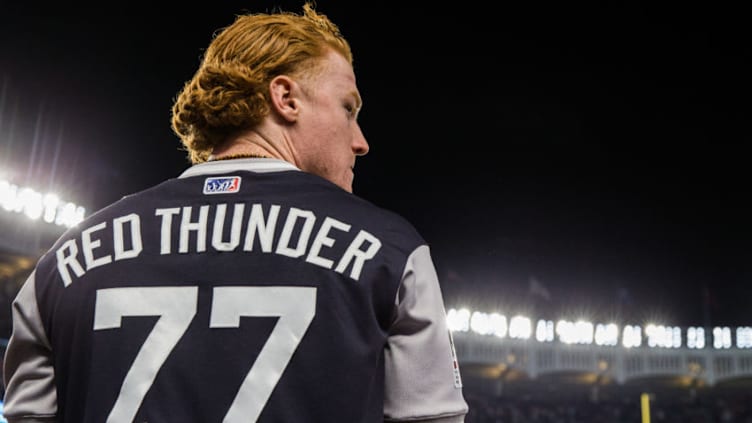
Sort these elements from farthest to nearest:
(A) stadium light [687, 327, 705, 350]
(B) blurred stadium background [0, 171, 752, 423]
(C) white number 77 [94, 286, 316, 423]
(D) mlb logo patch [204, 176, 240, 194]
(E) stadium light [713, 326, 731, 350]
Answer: (A) stadium light [687, 327, 705, 350] → (E) stadium light [713, 326, 731, 350] → (B) blurred stadium background [0, 171, 752, 423] → (D) mlb logo patch [204, 176, 240, 194] → (C) white number 77 [94, 286, 316, 423]

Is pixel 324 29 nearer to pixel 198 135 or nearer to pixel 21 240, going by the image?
pixel 198 135

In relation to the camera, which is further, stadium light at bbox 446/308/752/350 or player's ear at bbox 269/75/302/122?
stadium light at bbox 446/308/752/350

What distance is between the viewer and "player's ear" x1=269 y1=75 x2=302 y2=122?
1.34 m

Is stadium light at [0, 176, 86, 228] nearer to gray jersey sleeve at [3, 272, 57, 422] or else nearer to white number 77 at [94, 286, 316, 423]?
gray jersey sleeve at [3, 272, 57, 422]

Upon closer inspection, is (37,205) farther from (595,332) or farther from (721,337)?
(721,337)

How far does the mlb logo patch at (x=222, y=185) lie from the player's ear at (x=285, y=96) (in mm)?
171

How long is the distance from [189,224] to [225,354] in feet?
0.86

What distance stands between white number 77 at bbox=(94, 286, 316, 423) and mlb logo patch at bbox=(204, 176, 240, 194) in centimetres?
20

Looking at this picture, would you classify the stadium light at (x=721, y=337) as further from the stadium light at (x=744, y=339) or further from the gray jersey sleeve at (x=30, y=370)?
the gray jersey sleeve at (x=30, y=370)

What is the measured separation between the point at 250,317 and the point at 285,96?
0.46m

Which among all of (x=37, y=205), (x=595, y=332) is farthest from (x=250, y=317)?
(x=595, y=332)

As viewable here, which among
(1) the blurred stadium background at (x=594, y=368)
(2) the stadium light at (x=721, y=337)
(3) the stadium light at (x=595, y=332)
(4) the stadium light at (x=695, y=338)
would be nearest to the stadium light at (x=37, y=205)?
(1) the blurred stadium background at (x=594, y=368)

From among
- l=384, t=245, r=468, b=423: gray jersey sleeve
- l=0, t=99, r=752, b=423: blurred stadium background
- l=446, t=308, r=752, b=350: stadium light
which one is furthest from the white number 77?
l=446, t=308, r=752, b=350: stadium light

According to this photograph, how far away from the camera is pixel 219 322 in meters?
1.15
